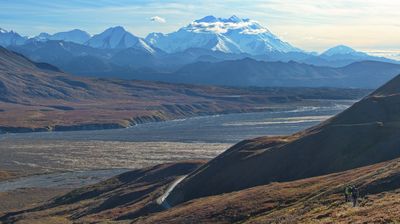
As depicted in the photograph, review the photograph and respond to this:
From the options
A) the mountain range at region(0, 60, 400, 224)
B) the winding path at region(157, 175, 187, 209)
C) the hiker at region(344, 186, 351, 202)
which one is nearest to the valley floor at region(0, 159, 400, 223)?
the mountain range at region(0, 60, 400, 224)

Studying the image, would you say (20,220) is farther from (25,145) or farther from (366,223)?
(25,145)

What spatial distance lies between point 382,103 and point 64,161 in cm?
8494

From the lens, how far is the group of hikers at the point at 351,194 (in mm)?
43156

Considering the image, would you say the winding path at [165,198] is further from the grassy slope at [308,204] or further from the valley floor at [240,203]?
the grassy slope at [308,204]

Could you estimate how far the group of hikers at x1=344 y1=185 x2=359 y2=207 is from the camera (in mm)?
43156

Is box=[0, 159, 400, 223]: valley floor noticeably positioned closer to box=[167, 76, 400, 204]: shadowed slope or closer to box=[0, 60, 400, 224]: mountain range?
box=[0, 60, 400, 224]: mountain range

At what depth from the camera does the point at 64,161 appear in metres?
152

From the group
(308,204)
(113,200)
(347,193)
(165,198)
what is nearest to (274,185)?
(308,204)

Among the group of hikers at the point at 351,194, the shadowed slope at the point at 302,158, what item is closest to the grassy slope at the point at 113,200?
the shadowed slope at the point at 302,158

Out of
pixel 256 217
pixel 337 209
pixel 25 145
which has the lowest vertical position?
pixel 25 145

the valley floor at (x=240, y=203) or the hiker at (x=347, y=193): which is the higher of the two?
the hiker at (x=347, y=193)

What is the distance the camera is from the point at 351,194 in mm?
46156

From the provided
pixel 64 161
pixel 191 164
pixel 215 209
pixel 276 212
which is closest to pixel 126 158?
pixel 64 161

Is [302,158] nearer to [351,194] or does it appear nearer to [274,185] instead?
[274,185]
